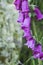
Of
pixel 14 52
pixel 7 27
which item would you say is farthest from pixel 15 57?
pixel 7 27

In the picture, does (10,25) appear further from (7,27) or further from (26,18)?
(26,18)

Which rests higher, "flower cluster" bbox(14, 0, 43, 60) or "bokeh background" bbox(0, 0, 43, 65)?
"flower cluster" bbox(14, 0, 43, 60)

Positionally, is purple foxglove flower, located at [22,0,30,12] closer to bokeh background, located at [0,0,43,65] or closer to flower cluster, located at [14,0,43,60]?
flower cluster, located at [14,0,43,60]

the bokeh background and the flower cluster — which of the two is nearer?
the flower cluster

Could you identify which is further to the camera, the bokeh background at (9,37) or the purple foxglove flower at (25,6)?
the bokeh background at (9,37)

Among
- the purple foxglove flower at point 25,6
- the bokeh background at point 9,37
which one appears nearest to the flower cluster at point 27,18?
the purple foxglove flower at point 25,6

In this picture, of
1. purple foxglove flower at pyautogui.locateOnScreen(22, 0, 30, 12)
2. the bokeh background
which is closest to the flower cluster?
purple foxglove flower at pyautogui.locateOnScreen(22, 0, 30, 12)

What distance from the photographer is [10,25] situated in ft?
8.30

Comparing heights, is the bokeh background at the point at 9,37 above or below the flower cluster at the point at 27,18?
below

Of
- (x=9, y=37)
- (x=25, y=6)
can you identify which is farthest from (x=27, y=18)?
(x=9, y=37)

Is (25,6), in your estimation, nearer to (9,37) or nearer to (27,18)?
(27,18)

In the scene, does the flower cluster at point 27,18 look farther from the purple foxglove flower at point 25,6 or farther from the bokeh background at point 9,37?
the bokeh background at point 9,37

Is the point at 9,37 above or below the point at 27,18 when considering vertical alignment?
below

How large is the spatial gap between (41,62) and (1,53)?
809 mm
